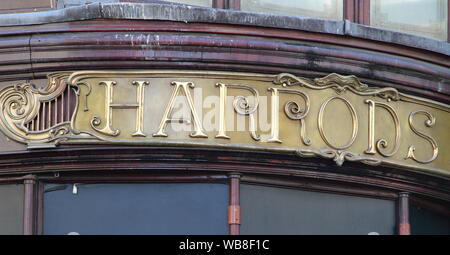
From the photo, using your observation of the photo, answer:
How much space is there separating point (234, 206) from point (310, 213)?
1030mm

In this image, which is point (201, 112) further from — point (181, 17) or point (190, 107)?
point (181, 17)

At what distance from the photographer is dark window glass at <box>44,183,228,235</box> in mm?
22969

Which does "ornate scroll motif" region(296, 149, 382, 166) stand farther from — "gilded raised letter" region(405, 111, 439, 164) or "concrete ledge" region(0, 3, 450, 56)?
"concrete ledge" region(0, 3, 450, 56)

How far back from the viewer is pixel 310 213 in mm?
23438

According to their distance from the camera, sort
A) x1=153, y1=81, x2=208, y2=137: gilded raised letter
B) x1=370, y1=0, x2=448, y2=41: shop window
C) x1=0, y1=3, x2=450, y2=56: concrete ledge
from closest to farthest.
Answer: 1. x1=153, y1=81, x2=208, y2=137: gilded raised letter
2. x1=0, y1=3, x2=450, y2=56: concrete ledge
3. x1=370, y1=0, x2=448, y2=41: shop window

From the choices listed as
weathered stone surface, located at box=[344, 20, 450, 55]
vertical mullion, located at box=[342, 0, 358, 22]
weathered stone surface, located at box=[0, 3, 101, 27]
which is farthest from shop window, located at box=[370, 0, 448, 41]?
weathered stone surface, located at box=[0, 3, 101, 27]

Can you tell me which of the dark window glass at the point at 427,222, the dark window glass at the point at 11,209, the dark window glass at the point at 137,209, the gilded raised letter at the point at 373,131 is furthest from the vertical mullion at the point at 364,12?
the dark window glass at the point at 11,209

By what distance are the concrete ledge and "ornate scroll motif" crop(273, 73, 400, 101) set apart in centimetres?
54

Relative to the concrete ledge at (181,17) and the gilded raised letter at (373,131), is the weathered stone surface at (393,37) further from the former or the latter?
the gilded raised letter at (373,131)

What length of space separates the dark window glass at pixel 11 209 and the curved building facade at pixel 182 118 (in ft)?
0.05

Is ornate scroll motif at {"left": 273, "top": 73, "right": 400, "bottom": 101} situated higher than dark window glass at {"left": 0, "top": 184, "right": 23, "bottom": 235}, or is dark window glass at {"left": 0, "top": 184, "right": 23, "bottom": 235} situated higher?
ornate scroll motif at {"left": 273, "top": 73, "right": 400, "bottom": 101}

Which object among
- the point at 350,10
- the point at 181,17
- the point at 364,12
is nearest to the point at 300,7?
the point at 350,10
